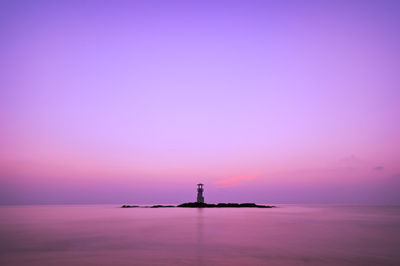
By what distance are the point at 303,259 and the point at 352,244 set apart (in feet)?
23.9

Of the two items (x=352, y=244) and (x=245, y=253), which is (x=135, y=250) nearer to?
(x=245, y=253)

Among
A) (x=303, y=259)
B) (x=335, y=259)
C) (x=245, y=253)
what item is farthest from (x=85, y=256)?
(x=335, y=259)

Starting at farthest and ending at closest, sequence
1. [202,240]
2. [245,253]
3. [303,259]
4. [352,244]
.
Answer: [202,240]
[352,244]
[245,253]
[303,259]

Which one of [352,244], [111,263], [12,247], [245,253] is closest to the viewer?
[111,263]

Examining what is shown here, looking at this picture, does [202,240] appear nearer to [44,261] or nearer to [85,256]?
[85,256]

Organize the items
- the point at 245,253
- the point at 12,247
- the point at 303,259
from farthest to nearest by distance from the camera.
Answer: the point at 12,247 < the point at 245,253 < the point at 303,259

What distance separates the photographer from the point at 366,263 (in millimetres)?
15094

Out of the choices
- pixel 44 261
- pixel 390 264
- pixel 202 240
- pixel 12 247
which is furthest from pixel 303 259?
pixel 12 247

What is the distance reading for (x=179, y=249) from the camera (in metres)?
18.3

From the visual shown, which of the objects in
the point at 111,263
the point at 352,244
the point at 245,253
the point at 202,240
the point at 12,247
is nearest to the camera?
the point at 111,263

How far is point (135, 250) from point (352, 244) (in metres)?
14.0

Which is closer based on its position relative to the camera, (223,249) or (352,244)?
(223,249)

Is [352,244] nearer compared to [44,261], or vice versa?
[44,261]

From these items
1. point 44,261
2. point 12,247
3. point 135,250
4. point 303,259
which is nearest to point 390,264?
point 303,259
